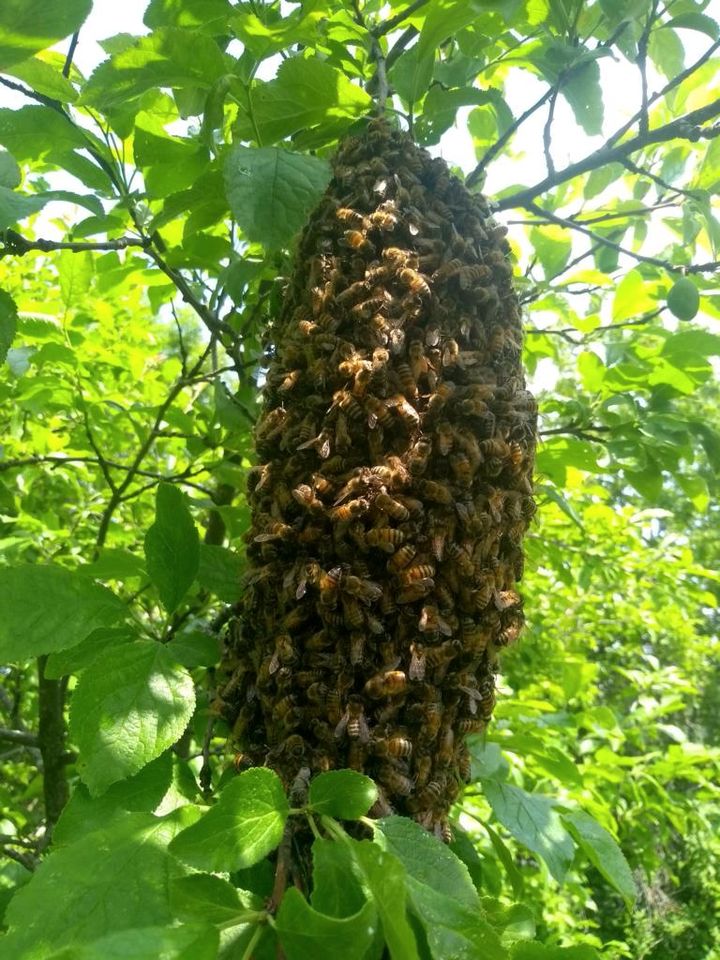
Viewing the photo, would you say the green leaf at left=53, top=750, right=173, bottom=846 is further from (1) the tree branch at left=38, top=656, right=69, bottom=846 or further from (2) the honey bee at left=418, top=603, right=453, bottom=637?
(1) the tree branch at left=38, top=656, right=69, bottom=846

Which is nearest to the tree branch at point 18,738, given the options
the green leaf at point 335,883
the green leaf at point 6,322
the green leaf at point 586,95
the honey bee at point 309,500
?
the green leaf at point 6,322

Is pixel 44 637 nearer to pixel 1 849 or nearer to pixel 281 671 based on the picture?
pixel 281 671

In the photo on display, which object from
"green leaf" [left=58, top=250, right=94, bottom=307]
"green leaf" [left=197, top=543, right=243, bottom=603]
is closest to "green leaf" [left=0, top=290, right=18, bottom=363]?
"green leaf" [left=197, top=543, right=243, bottom=603]

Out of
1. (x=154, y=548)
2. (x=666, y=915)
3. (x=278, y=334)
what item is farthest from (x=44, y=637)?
(x=666, y=915)

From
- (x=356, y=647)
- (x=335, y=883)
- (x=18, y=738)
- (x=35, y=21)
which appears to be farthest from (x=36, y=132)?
(x=18, y=738)

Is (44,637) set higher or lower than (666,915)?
higher

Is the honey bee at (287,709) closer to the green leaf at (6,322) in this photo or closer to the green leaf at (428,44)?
the green leaf at (6,322)
